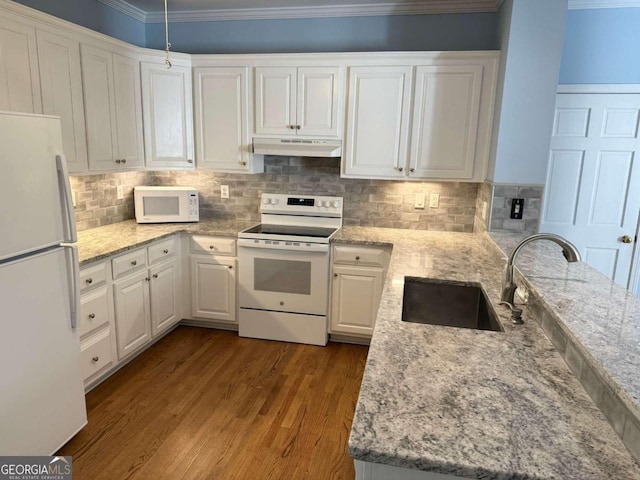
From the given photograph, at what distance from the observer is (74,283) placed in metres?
2.05

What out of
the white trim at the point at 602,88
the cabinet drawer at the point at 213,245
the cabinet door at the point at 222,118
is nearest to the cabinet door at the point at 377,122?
the cabinet door at the point at 222,118

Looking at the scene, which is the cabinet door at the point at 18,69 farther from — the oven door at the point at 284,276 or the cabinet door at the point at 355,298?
the cabinet door at the point at 355,298

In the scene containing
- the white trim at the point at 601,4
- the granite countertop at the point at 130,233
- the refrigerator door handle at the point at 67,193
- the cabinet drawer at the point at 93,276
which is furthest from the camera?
the white trim at the point at 601,4

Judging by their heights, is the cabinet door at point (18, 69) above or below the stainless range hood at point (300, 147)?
above

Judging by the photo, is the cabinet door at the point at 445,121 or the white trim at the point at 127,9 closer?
the cabinet door at the point at 445,121

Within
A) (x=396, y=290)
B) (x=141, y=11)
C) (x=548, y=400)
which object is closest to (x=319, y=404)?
(x=396, y=290)

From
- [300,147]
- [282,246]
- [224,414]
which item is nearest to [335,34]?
[300,147]

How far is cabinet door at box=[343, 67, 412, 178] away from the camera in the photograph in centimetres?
316

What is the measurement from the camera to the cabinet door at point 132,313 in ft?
9.08

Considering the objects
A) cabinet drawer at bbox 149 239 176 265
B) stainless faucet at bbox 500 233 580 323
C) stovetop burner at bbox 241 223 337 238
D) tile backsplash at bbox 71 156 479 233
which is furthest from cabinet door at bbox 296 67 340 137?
stainless faucet at bbox 500 233 580 323

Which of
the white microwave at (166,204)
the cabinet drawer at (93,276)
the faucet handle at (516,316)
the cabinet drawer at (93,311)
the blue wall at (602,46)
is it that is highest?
the blue wall at (602,46)

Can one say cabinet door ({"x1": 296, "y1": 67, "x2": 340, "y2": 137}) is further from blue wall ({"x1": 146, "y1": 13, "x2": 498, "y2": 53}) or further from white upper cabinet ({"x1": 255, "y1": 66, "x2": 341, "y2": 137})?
blue wall ({"x1": 146, "y1": 13, "x2": 498, "y2": 53})

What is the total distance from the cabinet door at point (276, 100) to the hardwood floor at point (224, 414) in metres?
1.73

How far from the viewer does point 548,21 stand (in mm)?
2650
